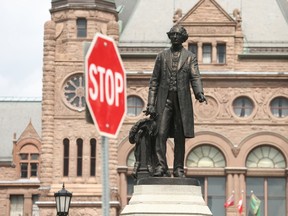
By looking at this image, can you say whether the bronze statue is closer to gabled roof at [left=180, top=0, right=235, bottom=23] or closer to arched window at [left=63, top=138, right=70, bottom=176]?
arched window at [left=63, top=138, right=70, bottom=176]

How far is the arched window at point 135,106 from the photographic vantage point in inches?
1913

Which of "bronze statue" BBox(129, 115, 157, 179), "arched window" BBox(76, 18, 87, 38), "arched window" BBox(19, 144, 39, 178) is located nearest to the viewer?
"bronze statue" BBox(129, 115, 157, 179)

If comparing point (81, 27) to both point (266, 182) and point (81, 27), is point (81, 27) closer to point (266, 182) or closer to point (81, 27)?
point (81, 27)

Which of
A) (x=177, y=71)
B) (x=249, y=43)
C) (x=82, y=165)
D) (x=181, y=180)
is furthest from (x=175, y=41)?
(x=249, y=43)

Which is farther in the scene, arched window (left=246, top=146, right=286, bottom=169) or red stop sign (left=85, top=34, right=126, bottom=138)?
arched window (left=246, top=146, right=286, bottom=169)

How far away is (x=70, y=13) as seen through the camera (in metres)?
48.2

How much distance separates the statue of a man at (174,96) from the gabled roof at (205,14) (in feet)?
116

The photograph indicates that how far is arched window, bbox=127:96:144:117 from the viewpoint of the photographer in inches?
1913

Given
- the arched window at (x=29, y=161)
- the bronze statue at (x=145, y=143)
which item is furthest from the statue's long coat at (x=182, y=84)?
the arched window at (x=29, y=161)

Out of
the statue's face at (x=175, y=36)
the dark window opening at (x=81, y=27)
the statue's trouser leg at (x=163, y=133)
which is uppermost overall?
the dark window opening at (x=81, y=27)

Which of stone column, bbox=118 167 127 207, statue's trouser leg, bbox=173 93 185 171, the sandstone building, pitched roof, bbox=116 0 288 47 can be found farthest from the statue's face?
pitched roof, bbox=116 0 288 47

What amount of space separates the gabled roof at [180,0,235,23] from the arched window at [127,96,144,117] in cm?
461

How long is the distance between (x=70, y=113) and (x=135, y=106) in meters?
3.43

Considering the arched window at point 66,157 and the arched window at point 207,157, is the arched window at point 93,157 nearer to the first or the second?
the arched window at point 66,157
